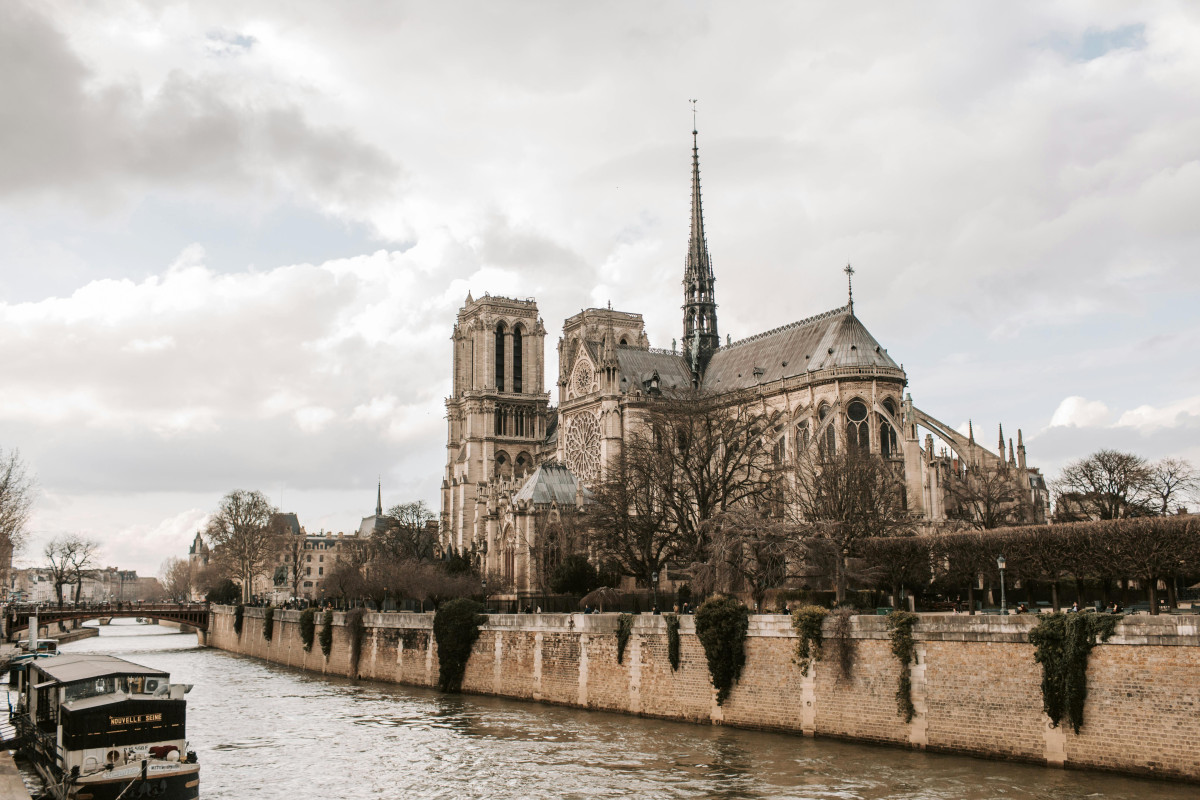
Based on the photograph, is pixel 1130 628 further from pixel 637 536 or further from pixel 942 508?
pixel 942 508

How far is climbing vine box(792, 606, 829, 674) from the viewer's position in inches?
1132

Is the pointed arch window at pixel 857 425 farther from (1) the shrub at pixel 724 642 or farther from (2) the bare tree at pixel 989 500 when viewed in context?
(1) the shrub at pixel 724 642

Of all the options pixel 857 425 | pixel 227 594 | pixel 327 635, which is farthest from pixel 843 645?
pixel 227 594

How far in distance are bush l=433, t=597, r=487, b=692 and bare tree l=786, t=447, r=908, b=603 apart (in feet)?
43.4

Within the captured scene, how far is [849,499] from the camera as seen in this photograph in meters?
45.5

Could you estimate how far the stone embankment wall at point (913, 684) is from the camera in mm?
22031

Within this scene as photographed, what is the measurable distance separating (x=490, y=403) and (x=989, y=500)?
166ft

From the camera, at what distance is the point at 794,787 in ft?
75.8

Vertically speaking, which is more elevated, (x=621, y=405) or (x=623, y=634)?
(x=621, y=405)

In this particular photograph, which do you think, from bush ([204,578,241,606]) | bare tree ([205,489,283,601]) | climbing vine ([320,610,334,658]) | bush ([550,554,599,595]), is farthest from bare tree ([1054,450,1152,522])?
bush ([204,578,241,606])

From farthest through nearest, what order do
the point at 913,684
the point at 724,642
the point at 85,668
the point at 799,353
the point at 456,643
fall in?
the point at 799,353 → the point at 456,643 → the point at 724,642 → the point at 913,684 → the point at 85,668

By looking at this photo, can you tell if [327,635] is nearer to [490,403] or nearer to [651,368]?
[651,368]

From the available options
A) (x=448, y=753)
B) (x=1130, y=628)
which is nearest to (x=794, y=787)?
(x=1130, y=628)

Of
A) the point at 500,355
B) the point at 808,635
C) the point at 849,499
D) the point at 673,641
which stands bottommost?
the point at 673,641
